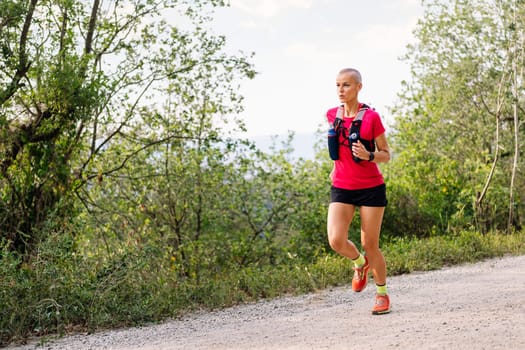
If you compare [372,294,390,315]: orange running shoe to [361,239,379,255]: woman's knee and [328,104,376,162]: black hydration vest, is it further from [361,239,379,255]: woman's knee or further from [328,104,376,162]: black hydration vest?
[328,104,376,162]: black hydration vest

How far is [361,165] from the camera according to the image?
5.56 meters

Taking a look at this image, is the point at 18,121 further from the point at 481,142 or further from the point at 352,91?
the point at 481,142

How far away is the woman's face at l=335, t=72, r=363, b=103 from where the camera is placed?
5.59 meters

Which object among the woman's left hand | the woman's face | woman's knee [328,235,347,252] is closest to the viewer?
the woman's left hand

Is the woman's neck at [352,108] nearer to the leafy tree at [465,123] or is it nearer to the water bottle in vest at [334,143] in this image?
the water bottle in vest at [334,143]

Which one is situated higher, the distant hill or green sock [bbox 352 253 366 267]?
the distant hill

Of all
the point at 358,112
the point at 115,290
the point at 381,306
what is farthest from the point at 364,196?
the point at 115,290

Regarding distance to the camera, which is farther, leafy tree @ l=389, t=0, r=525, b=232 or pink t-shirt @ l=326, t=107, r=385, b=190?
leafy tree @ l=389, t=0, r=525, b=232

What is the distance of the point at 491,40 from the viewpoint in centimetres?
1323

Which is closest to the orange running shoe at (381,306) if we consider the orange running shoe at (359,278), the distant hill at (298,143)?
the orange running shoe at (359,278)

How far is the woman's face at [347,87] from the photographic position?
220 inches

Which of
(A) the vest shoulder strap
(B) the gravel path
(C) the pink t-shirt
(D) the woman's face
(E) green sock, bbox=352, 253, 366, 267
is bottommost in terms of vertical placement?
(B) the gravel path

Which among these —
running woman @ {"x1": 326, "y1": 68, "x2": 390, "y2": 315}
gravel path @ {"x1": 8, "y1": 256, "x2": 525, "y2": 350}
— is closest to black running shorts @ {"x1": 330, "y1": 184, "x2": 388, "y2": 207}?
running woman @ {"x1": 326, "y1": 68, "x2": 390, "y2": 315}

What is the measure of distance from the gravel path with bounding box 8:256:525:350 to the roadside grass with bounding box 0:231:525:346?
0.27 meters
